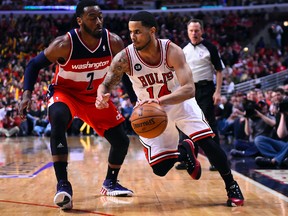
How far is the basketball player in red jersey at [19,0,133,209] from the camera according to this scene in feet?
14.4

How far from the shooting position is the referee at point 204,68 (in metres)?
6.68

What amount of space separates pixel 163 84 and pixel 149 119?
0.63 meters

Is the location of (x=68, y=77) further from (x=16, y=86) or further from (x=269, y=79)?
(x=269, y=79)

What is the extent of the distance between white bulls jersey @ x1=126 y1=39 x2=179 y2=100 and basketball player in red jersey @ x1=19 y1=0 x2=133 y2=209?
1.57ft

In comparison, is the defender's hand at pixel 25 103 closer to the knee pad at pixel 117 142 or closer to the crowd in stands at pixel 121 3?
the knee pad at pixel 117 142

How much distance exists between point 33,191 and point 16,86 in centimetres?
1365

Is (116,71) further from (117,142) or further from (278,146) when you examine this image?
(278,146)

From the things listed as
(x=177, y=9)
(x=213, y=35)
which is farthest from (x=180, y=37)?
(x=177, y=9)

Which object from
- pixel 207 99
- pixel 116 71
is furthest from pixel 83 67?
pixel 207 99

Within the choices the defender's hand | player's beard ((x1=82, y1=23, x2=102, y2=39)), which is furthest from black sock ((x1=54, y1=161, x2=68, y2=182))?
player's beard ((x1=82, y1=23, x2=102, y2=39))

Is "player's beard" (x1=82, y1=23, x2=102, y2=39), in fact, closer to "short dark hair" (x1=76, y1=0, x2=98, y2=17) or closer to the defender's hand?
"short dark hair" (x1=76, y1=0, x2=98, y2=17)

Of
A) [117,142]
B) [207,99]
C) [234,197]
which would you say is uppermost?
[207,99]

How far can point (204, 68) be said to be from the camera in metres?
6.76

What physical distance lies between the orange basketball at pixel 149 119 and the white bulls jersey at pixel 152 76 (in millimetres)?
492
